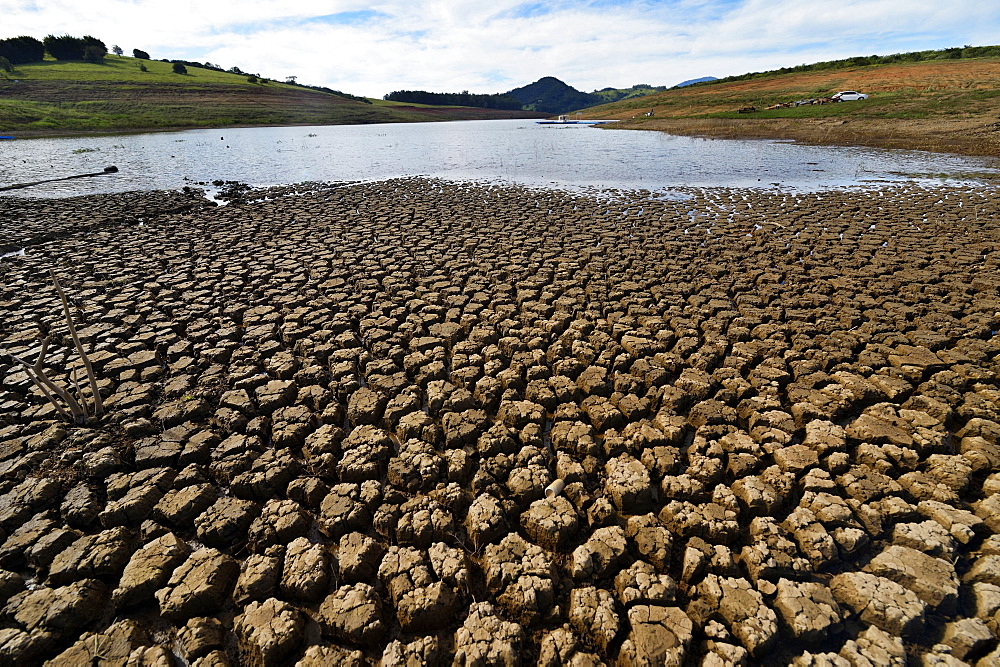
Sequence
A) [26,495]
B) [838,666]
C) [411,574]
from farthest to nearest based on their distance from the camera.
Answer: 1. [26,495]
2. [411,574]
3. [838,666]

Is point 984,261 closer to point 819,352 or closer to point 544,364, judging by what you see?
point 819,352

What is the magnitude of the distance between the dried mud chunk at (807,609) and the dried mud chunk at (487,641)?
184 centimetres

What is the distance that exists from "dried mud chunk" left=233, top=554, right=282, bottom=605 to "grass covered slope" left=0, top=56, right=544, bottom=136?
224ft

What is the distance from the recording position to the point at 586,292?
8078 millimetres

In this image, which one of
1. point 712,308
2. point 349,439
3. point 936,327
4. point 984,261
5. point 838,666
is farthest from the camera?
point 984,261

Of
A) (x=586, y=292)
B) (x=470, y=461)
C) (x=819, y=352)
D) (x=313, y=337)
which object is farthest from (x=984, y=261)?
(x=313, y=337)

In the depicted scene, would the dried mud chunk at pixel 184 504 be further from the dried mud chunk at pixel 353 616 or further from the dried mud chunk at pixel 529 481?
the dried mud chunk at pixel 529 481

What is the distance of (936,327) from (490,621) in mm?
7735

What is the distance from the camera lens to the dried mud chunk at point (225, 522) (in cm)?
363

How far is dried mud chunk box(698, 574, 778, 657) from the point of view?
2799 mm

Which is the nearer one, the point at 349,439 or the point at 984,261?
the point at 349,439

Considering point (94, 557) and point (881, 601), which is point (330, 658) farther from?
point (881, 601)

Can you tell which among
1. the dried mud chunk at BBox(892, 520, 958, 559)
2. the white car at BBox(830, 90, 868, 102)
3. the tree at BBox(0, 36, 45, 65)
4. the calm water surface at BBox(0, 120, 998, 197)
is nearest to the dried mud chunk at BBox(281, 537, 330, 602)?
the dried mud chunk at BBox(892, 520, 958, 559)

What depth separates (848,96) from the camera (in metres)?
41.4
